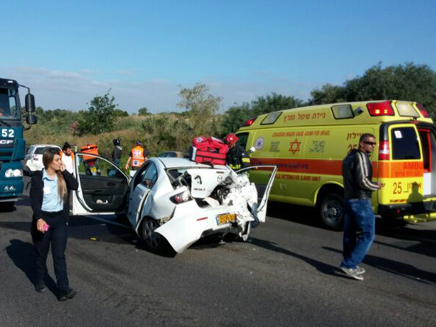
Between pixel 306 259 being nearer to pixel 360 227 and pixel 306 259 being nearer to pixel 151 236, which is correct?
pixel 360 227

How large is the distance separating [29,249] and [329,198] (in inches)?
223

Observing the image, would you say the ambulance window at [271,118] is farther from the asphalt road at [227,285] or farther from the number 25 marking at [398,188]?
the number 25 marking at [398,188]

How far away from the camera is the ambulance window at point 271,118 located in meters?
10.8

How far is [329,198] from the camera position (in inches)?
360

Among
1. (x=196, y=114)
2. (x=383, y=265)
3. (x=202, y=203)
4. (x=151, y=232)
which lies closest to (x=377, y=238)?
(x=383, y=265)

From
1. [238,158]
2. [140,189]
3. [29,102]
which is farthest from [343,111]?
[29,102]

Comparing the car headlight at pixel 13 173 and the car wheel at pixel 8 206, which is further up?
the car headlight at pixel 13 173

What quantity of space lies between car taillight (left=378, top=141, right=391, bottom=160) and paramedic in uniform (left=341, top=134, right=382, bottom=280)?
2.43m

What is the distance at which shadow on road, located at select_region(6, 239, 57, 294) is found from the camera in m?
5.57

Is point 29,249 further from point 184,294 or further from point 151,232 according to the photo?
point 184,294

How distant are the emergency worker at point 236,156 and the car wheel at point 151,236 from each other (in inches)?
152

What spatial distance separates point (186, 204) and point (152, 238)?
0.93 metres

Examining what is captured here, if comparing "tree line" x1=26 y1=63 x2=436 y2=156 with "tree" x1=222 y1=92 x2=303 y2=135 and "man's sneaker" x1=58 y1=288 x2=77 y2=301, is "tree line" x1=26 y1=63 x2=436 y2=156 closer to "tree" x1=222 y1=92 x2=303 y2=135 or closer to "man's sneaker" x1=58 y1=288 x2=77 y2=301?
"tree" x1=222 y1=92 x2=303 y2=135

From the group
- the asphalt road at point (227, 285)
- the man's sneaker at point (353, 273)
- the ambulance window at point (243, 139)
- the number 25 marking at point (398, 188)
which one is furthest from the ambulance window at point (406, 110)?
the ambulance window at point (243, 139)
